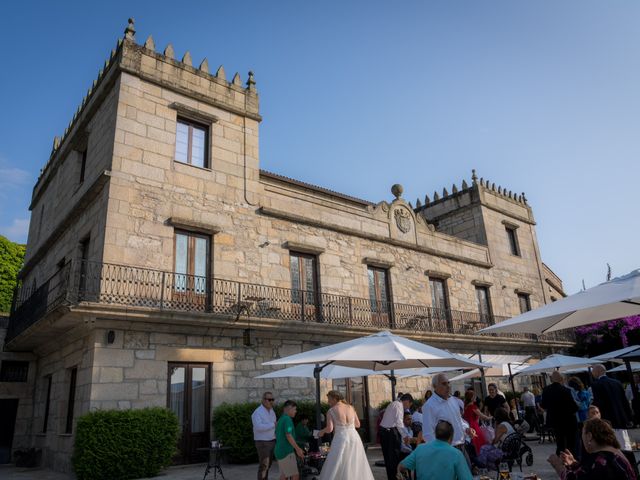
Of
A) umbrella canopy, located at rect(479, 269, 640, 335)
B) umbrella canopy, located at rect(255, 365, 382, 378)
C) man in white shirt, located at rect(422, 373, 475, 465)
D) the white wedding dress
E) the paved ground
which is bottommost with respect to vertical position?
the paved ground

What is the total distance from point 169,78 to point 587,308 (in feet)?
39.4

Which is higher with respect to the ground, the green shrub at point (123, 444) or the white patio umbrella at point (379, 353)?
the white patio umbrella at point (379, 353)

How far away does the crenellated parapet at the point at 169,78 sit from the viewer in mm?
13023

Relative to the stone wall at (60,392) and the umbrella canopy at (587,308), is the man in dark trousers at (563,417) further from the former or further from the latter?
the stone wall at (60,392)

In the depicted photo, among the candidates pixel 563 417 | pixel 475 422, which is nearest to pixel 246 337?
pixel 475 422

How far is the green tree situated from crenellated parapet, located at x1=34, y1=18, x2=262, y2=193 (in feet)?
44.2

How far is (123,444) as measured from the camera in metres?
9.43

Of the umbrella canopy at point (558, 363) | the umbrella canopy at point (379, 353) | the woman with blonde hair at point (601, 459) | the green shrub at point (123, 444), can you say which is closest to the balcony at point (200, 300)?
the green shrub at point (123, 444)

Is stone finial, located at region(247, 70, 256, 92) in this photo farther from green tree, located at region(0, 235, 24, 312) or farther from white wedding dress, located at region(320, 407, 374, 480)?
green tree, located at region(0, 235, 24, 312)

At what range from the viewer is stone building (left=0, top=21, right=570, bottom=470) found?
10.9 meters

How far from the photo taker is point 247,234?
13516 millimetres

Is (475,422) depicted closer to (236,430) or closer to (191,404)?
(236,430)

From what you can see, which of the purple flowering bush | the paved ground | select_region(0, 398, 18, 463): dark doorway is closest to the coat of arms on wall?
the paved ground

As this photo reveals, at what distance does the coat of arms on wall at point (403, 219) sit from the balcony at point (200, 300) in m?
3.02
